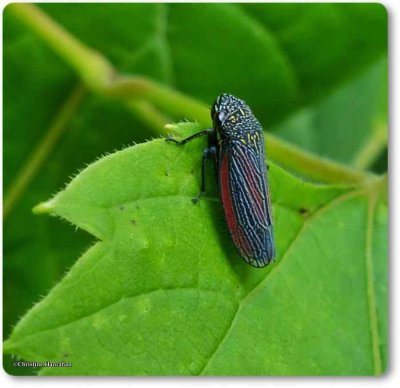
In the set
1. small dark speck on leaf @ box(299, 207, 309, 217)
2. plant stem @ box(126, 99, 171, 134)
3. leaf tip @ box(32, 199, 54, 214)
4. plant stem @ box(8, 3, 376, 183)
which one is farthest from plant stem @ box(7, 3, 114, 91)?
leaf tip @ box(32, 199, 54, 214)

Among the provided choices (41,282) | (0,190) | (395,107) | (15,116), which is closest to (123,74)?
(15,116)

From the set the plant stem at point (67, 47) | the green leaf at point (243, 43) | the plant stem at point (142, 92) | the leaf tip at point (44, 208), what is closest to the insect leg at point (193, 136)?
the plant stem at point (142, 92)

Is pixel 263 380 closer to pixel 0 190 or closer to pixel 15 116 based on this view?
pixel 0 190

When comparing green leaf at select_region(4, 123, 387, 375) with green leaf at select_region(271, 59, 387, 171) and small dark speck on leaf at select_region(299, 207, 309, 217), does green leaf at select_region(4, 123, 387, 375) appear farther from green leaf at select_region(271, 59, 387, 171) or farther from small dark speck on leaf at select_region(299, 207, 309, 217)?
green leaf at select_region(271, 59, 387, 171)

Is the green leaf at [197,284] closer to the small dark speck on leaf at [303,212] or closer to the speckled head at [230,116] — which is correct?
the small dark speck on leaf at [303,212]

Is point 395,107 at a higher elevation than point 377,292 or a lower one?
higher

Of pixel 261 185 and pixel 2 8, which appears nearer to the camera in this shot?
pixel 261 185
